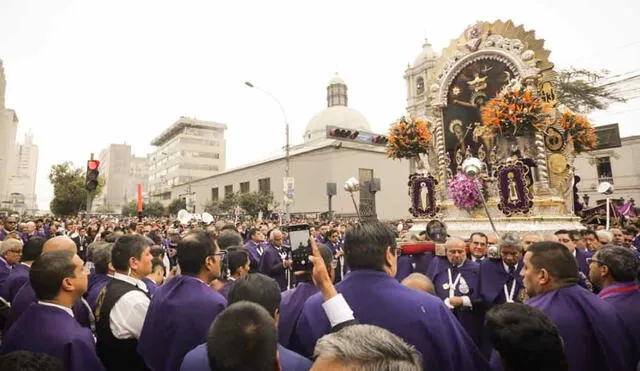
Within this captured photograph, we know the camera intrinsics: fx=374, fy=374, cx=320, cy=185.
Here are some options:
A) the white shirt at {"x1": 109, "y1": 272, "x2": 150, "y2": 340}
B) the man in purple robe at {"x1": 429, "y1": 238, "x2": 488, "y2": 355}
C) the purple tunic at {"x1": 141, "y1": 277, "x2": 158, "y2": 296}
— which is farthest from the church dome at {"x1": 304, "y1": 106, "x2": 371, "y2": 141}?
the white shirt at {"x1": 109, "y1": 272, "x2": 150, "y2": 340}

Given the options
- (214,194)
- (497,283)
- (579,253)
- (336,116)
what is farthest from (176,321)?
(214,194)

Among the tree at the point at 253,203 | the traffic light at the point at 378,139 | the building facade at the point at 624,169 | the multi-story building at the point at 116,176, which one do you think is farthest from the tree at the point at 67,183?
the multi-story building at the point at 116,176

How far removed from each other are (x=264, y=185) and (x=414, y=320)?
49.5 metres

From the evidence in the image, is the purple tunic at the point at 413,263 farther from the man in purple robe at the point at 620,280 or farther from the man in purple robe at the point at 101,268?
the man in purple robe at the point at 101,268

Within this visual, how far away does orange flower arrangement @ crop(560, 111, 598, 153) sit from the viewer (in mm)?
12797

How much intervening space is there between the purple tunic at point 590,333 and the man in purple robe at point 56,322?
10.2 feet

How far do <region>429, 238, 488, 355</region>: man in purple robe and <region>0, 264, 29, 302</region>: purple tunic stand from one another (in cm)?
512

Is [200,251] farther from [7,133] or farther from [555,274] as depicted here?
[7,133]

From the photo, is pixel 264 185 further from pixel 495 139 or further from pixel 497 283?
pixel 497 283

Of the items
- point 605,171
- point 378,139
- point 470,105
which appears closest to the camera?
point 470,105

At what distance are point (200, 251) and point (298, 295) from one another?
897 mm

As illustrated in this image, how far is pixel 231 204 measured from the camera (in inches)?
1704

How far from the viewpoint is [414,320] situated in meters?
2.04

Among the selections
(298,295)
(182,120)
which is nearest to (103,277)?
(298,295)
